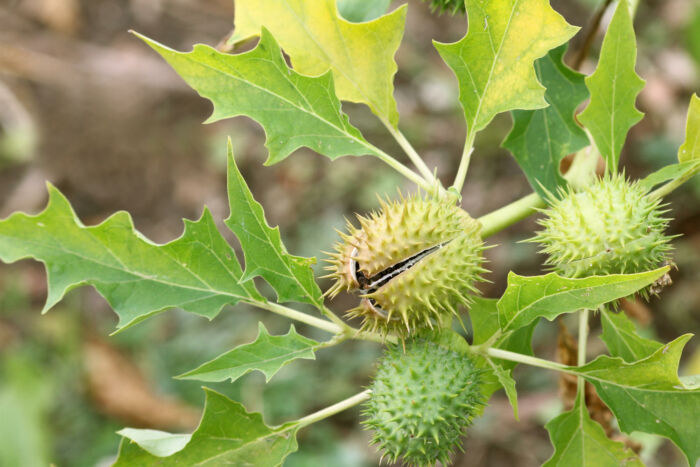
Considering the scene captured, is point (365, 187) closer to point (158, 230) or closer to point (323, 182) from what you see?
point (323, 182)

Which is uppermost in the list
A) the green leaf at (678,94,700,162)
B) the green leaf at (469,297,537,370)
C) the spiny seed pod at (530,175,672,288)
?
the green leaf at (678,94,700,162)

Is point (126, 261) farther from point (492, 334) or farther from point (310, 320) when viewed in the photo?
point (492, 334)

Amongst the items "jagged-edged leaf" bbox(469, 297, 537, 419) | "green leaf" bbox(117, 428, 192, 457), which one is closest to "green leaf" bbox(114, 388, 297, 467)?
"green leaf" bbox(117, 428, 192, 457)

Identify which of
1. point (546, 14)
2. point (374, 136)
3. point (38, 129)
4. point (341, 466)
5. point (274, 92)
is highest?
point (546, 14)

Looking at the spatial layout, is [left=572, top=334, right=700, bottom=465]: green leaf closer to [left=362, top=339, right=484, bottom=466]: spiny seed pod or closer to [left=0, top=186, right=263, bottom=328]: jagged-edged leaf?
[left=362, top=339, right=484, bottom=466]: spiny seed pod

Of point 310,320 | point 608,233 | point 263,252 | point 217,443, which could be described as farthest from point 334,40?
point 217,443

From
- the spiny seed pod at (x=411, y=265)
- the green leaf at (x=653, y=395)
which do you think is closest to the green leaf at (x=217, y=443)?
the spiny seed pod at (x=411, y=265)

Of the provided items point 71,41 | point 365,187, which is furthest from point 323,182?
point 71,41
